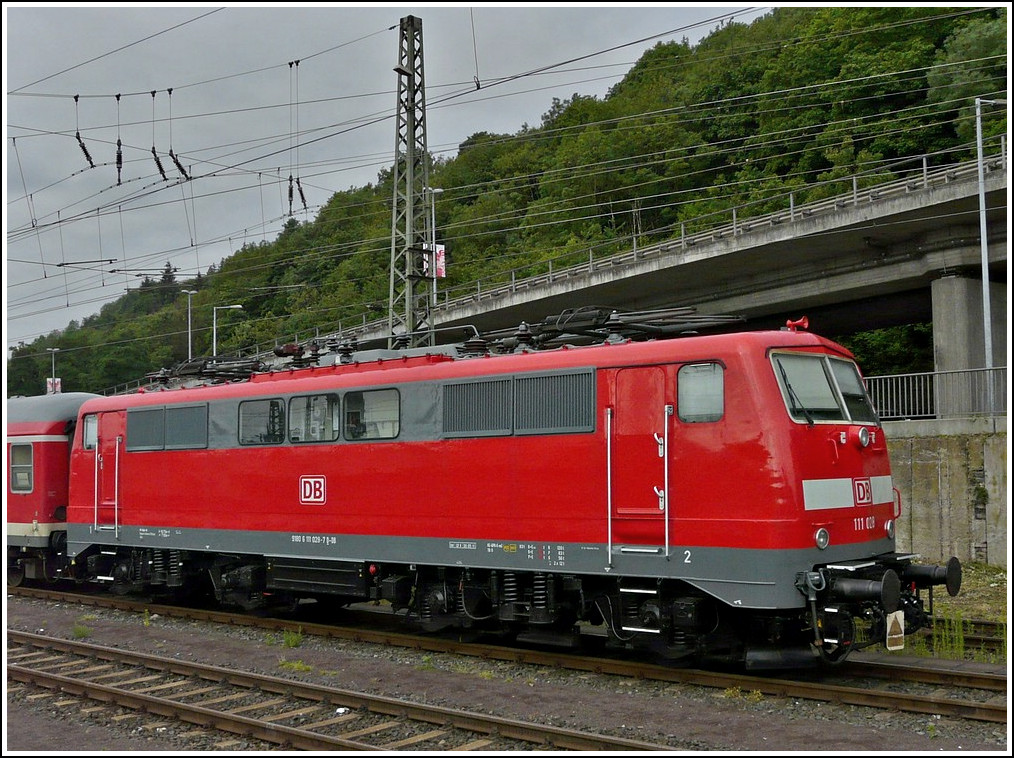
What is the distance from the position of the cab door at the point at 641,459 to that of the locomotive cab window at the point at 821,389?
1.33 meters

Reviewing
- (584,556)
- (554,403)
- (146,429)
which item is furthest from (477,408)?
(146,429)

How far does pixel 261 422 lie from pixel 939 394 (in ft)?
60.4

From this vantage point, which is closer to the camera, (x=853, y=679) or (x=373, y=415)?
(x=853, y=679)

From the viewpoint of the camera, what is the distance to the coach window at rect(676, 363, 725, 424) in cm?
1077

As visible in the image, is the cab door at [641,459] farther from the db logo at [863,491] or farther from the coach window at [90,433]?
the coach window at [90,433]

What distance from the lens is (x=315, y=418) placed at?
14930mm

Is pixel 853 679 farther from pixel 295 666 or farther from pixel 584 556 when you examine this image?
pixel 295 666

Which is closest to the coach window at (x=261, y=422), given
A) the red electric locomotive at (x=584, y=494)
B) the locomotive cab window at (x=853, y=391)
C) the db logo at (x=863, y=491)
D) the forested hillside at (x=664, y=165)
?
the red electric locomotive at (x=584, y=494)

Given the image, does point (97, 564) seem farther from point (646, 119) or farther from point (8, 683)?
point (646, 119)

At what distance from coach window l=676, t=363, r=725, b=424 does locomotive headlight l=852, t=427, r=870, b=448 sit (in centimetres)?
171

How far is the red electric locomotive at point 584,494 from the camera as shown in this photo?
10.4 metres

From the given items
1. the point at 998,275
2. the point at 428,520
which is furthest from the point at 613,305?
the point at 428,520

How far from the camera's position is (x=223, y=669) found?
11.9m

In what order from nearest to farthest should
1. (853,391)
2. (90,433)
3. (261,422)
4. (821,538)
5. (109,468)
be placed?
(821,538) < (853,391) < (261,422) < (109,468) < (90,433)
